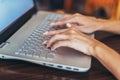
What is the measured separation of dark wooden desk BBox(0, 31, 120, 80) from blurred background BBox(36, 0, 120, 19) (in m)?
1.45

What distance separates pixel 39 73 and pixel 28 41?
0.48ft

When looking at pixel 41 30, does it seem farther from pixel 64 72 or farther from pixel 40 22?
pixel 64 72

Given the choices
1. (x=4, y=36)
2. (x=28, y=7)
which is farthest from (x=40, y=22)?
(x=4, y=36)

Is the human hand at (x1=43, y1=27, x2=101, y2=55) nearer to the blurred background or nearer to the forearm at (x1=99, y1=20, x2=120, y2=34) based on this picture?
the forearm at (x1=99, y1=20, x2=120, y2=34)

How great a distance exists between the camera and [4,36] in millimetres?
771

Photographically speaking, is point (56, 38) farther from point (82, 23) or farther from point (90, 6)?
point (90, 6)

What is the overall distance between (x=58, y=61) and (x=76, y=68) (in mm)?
54

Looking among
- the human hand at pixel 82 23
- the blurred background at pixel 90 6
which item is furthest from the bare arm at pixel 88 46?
the blurred background at pixel 90 6

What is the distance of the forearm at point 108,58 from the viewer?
2.14ft

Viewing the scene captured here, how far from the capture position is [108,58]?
0.67m

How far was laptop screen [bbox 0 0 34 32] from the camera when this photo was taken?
77 cm

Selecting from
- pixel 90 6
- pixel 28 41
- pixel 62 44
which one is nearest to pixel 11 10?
pixel 28 41

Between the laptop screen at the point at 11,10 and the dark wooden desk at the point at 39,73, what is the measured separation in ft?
0.43

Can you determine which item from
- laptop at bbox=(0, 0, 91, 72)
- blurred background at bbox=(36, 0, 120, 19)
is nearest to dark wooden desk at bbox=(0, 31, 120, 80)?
laptop at bbox=(0, 0, 91, 72)
